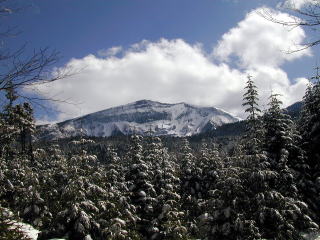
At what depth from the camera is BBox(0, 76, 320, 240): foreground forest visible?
21.0m

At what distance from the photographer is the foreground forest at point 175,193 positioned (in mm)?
21016

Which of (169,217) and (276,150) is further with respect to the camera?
(276,150)

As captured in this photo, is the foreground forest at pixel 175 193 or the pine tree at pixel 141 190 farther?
the pine tree at pixel 141 190

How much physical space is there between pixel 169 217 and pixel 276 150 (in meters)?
9.99

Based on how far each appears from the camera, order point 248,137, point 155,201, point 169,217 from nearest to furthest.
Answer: point 248,137 → point 169,217 → point 155,201

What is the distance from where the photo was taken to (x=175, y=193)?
2681 cm

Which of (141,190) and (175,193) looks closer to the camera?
(175,193)

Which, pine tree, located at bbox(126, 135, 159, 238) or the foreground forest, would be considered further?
pine tree, located at bbox(126, 135, 159, 238)

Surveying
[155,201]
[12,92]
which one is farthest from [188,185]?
[12,92]

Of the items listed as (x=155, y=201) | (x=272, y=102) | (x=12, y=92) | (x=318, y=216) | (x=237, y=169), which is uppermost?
(x=272, y=102)

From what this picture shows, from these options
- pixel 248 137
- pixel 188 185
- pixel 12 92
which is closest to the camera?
pixel 12 92

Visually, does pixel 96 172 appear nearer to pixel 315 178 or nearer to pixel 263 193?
pixel 263 193

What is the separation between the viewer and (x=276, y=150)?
93.2ft

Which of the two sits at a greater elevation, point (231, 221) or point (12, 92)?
point (12, 92)
